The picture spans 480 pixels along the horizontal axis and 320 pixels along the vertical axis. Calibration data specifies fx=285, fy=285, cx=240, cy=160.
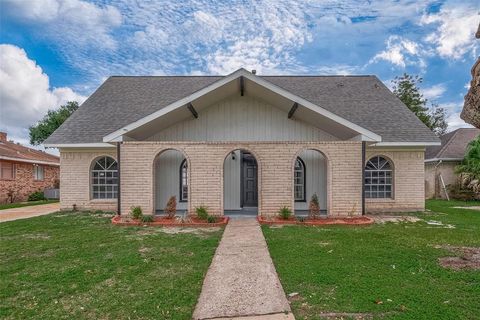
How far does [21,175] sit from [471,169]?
27408mm

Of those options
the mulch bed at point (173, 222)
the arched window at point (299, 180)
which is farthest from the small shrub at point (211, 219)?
the arched window at point (299, 180)

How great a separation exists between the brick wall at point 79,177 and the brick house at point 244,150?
0.04 m

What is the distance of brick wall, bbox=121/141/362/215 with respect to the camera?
363 inches

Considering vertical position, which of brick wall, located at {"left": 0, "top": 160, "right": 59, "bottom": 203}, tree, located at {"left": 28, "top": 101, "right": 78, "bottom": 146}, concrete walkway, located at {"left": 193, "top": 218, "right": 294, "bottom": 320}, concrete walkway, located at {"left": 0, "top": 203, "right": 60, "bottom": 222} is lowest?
concrete walkway, located at {"left": 0, "top": 203, "right": 60, "bottom": 222}

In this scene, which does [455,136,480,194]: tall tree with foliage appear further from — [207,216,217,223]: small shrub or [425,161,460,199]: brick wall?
[207,216,217,223]: small shrub

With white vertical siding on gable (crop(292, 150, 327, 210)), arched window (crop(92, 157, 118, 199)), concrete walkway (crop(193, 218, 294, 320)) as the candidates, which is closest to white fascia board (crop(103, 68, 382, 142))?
white vertical siding on gable (crop(292, 150, 327, 210))

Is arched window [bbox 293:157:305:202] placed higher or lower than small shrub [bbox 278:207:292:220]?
higher

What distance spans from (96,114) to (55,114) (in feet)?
68.3

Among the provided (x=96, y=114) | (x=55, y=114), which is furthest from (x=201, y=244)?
(x=55, y=114)

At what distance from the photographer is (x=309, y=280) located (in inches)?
167

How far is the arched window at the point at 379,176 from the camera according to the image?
11.7m

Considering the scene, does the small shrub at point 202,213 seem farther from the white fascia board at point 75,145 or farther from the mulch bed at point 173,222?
the white fascia board at point 75,145

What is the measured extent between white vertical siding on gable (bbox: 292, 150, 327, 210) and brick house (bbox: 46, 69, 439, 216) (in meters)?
0.04

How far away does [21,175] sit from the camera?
1811cm
